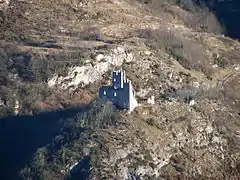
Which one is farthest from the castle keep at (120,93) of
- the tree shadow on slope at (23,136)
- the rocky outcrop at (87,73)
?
the rocky outcrop at (87,73)

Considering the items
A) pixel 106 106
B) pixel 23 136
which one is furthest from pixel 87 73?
pixel 23 136

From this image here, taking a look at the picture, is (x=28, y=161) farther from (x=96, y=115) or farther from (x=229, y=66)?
(x=229, y=66)

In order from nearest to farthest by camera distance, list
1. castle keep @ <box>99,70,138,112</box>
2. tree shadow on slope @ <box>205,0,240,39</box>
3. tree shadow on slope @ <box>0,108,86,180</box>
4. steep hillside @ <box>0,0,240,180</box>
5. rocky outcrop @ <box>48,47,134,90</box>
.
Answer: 1. steep hillside @ <box>0,0,240,180</box>
2. tree shadow on slope @ <box>0,108,86,180</box>
3. castle keep @ <box>99,70,138,112</box>
4. rocky outcrop @ <box>48,47,134,90</box>
5. tree shadow on slope @ <box>205,0,240,39</box>

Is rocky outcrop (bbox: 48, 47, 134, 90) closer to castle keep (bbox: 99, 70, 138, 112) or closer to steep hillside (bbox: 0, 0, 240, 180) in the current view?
steep hillside (bbox: 0, 0, 240, 180)

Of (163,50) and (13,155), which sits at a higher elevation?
(163,50)

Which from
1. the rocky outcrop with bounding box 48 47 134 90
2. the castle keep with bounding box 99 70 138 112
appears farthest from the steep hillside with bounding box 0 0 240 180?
the castle keep with bounding box 99 70 138 112

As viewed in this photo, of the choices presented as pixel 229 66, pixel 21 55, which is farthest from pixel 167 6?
pixel 21 55

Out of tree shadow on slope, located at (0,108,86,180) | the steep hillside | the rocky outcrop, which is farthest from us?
the rocky outcrop

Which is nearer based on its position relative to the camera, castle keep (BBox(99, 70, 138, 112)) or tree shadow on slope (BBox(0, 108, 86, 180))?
tree shadow on slope (BBox(0, 108, 86, 180))
